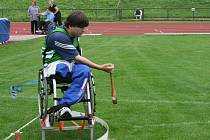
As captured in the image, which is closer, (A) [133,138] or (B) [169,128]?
(A) [133,138]

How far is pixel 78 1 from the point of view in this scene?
2216 inches

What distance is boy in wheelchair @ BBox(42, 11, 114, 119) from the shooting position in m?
6.27

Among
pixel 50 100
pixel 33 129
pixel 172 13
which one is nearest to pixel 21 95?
pixel 50 100

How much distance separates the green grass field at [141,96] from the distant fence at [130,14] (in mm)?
28809

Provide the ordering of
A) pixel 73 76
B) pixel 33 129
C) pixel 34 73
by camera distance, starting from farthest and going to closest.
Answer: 1. pixel 34 73
2. pixel 33 129
3. pixel 73 76

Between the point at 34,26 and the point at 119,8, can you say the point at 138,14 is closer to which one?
the point at 119,8

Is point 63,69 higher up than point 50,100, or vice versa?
point 63,69

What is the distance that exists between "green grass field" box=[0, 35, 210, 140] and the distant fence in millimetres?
28809

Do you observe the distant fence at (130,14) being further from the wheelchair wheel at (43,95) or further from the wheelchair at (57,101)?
the wheelchair at (57,101)

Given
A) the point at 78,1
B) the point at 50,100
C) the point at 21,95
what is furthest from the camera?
the point at 78,1

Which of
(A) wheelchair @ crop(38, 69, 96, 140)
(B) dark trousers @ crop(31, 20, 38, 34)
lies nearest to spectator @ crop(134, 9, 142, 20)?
(B) dark trousers @ crop(31, 20, 38, 34)

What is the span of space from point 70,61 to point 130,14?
42957 millimetres

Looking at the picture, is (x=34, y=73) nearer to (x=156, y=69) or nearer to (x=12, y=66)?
(x=12, y=66)

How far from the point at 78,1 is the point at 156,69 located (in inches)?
1709
